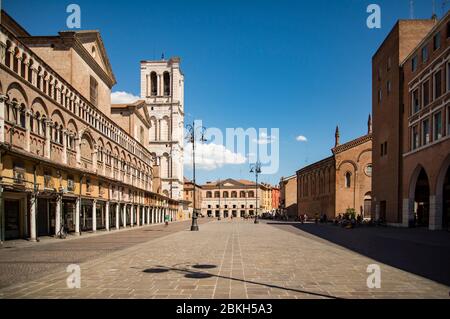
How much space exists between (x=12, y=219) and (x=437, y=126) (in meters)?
31.6

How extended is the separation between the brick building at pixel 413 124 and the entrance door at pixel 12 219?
97.2ft

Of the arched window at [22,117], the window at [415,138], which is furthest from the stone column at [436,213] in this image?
the arched window at [22,117]

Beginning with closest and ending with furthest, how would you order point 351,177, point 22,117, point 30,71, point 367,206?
point 22,117 → point 30,71 → point 367,206 → point 351,177

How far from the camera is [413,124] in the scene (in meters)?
34.8

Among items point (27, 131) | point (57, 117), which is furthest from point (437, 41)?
point (27, 131)

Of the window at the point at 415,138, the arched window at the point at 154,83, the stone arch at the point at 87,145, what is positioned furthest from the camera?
the arched window at the point at 154,83

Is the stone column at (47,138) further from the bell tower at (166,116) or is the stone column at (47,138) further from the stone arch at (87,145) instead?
the bell tower at (166,116)

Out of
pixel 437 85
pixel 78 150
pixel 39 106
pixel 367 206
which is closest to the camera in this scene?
pixel 39 106

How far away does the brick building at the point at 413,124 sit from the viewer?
29312 mm

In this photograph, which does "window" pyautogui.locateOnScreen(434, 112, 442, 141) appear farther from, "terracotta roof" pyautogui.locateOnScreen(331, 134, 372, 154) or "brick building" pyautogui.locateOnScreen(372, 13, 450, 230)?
"terracotta roof" pyautogui.locateOnScreen(331, 134, 372, 154)

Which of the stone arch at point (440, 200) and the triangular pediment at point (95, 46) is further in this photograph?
the triangular pediment at point (95, 46)

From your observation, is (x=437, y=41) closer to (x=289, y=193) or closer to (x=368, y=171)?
(x=368, y=171)

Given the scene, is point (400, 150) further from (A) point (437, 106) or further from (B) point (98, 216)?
(B) point (98, 216)

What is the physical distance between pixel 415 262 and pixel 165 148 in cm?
7233
